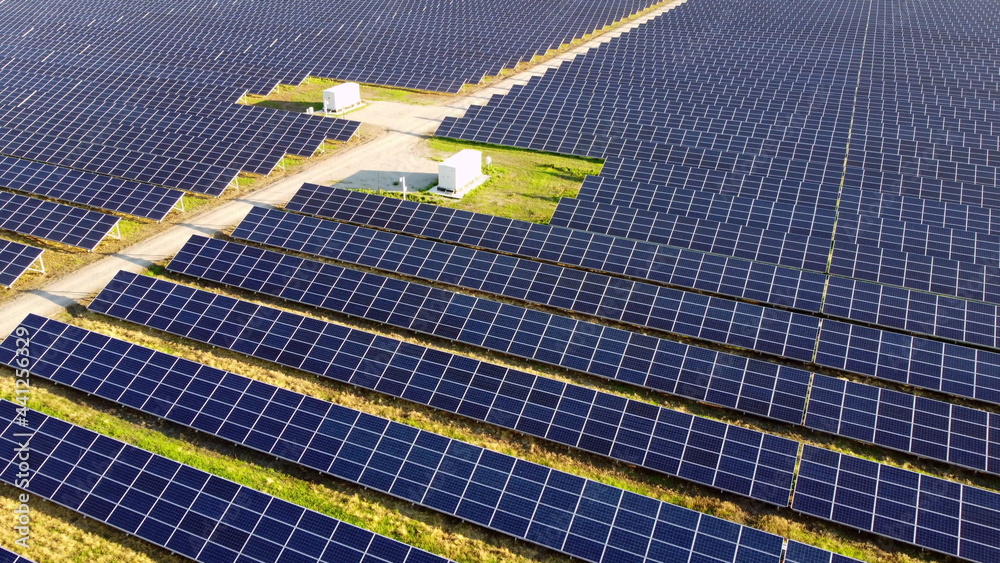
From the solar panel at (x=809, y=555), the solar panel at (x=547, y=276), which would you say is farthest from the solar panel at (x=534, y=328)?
the solar panel at (x=809, y=555)

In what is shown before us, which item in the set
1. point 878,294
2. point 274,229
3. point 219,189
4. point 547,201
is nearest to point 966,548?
point 878,294

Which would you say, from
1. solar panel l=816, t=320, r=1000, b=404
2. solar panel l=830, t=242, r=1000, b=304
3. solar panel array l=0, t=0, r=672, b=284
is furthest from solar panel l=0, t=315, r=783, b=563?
solar panel l=830, t=242, r=1000, b=304

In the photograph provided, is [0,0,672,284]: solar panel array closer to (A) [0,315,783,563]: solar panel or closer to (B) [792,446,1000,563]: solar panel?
(A) [0,315,783,563]: solar panel

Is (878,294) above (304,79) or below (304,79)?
above

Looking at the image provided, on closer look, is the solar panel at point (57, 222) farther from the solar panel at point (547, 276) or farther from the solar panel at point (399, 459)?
the solar panel at point (399, 459)

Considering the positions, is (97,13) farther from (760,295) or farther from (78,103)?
(760,295)

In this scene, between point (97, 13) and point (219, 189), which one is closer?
point (219, 189)

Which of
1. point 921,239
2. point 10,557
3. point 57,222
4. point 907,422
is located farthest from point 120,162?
point 921,239
